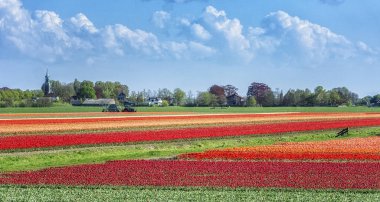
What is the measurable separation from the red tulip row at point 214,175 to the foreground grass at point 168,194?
0.75 m

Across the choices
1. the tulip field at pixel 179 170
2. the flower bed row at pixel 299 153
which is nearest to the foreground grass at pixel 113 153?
the tulip field at pixel 179 170

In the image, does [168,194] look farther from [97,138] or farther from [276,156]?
[97,138]

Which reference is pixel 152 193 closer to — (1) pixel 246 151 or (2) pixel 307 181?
(2) pixel 307 181

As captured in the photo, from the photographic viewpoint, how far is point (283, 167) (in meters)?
26.4

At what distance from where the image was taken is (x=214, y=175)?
942 inches

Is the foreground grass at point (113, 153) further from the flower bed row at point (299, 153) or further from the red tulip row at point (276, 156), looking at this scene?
the flower bed row at point (299, 153)

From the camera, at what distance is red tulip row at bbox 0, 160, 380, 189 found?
71.2 ft

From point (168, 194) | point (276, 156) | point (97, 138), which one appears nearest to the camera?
point (168, 194)

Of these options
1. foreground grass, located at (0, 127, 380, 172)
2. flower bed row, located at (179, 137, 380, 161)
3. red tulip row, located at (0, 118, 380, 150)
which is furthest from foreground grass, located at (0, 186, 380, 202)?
red tulip row, located at (0, 118, 380, 150)

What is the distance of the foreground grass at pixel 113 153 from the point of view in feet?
96.6

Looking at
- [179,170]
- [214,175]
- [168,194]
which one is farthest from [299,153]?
[168,194]

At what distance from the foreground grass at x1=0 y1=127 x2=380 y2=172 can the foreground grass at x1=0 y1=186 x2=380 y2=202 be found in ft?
22.7

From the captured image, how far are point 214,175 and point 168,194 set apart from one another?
4.50 meters

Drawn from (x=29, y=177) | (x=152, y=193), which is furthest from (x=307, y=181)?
(x=29, y=177)
